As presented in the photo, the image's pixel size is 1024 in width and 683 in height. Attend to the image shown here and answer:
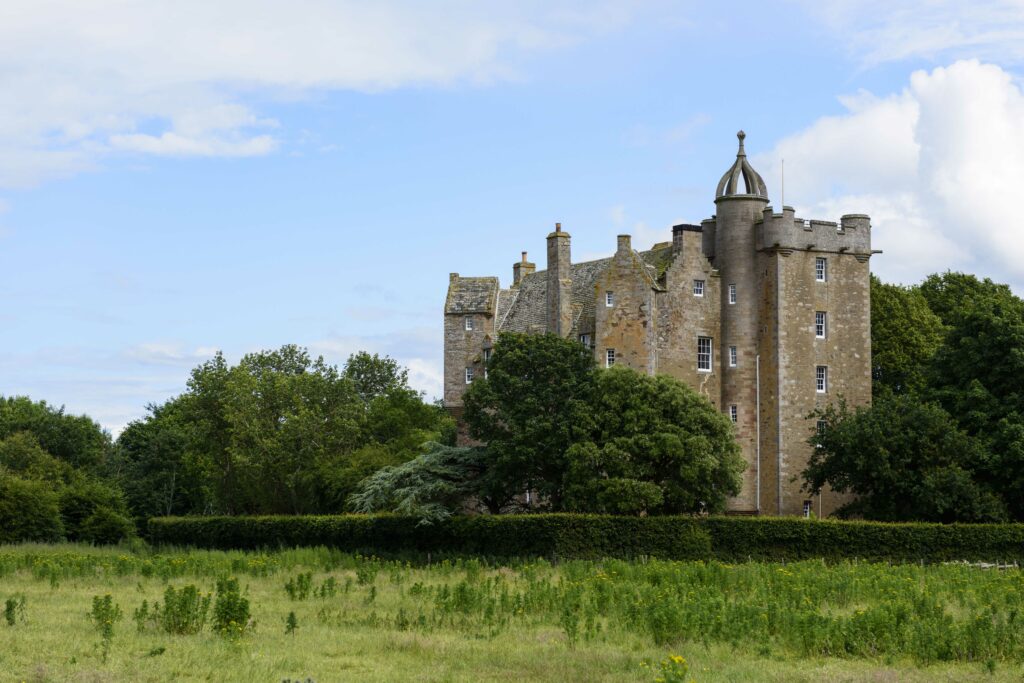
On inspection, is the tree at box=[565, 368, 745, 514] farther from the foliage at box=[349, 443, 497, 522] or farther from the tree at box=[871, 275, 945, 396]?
the tree at box=[871, 275, 945, 396]

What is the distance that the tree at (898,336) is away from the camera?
7300 cm

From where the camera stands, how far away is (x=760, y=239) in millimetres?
64000

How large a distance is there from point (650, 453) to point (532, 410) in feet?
17.7

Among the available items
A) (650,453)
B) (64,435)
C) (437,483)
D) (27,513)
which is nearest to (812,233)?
(650,453)

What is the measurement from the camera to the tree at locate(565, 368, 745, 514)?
165 feet

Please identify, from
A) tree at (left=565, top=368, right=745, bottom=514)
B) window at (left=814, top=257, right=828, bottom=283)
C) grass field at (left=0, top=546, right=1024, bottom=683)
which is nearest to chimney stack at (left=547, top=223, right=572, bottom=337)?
window at (left=814, top=257, right=828, bottom=283)

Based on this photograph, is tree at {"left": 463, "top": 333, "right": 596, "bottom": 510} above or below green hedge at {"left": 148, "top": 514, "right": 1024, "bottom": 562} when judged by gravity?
above

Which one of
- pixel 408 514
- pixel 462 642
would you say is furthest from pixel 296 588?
pixel 408 514

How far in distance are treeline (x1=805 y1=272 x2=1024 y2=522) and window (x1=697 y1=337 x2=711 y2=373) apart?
6.12m

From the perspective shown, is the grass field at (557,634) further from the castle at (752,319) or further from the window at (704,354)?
the window at (704,354)

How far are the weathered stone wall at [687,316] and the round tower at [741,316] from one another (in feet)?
1.60

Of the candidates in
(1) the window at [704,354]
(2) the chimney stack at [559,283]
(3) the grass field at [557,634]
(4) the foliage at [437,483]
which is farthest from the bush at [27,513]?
(3) the grass field at [557,634]

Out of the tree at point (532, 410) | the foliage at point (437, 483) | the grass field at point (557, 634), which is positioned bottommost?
the grass field at point (557, 634)

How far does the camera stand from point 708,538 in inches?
1919
